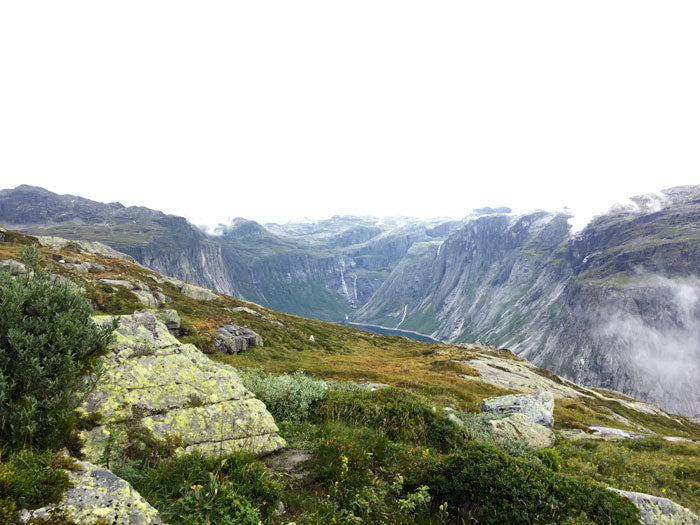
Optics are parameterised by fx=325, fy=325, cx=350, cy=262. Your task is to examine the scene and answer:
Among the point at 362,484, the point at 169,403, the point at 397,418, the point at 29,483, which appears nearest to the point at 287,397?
the point at 397,418

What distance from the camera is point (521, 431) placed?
15.5 metres

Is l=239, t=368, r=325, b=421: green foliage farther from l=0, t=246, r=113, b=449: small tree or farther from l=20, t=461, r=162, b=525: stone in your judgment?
l=20, t=461, r=162, b=525: stone

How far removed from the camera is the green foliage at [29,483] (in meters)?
3.45

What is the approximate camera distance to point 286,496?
630 centimetres

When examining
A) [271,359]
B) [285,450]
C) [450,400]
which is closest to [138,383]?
[285,450]

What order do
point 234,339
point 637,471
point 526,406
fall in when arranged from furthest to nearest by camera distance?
point 234,339
point 526,406
point 637,471

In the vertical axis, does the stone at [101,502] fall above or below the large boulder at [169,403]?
above

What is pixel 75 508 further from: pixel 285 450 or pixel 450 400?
pixel 450 400

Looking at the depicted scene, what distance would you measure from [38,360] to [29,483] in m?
2.40

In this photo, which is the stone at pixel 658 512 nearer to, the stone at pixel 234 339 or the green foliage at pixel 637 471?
the green foliage at pixel 637 471

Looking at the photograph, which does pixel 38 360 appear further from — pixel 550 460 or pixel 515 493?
pixel 550 460

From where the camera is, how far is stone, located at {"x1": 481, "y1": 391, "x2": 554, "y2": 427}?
20000 millimetres

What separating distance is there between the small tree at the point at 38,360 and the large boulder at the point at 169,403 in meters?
0.91

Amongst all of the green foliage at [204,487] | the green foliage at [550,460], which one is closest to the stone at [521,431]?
the green foliage at [550,460]
